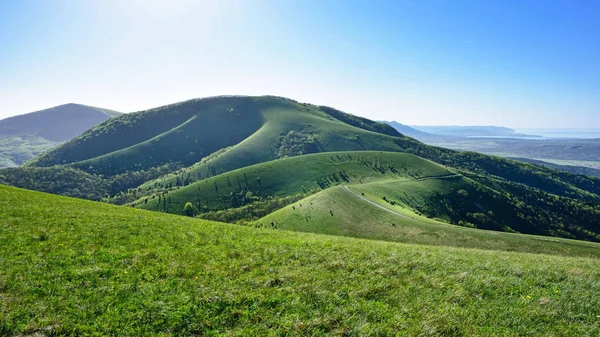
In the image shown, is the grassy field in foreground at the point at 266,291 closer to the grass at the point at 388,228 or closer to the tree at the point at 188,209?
the grass at the point at 388,228

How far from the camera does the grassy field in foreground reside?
1050 centimetres

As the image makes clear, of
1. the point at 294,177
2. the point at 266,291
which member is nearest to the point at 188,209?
the point at 294,177

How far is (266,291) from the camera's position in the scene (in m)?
13.0

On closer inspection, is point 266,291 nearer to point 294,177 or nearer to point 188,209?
point 188,209

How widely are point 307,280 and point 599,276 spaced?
1853cm

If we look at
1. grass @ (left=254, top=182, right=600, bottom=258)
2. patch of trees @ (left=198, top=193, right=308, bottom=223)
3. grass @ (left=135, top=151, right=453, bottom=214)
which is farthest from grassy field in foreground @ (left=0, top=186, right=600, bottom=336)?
grass @ (left=135, top=151, right=453, bottom=214)

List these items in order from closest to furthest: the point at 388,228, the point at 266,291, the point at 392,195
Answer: the point at 266,291, the point at 388,228, the point at 392,195

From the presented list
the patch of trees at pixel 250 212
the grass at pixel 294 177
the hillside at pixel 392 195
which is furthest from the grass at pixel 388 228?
the grass at pixel 294 177

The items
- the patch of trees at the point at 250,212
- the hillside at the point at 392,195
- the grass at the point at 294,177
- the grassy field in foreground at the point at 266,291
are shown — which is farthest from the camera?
the grass at the point at 294,177

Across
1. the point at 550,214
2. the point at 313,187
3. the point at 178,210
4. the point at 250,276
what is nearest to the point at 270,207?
the point at 313,187

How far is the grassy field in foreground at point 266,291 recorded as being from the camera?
10.5 meters

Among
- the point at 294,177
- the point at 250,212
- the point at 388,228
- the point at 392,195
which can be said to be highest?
the point at 294,177

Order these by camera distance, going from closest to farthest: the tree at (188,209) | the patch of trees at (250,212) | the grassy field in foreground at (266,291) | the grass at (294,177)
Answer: the grassy field in foreground at (266,291), the patch of trees at (250,212), the tree at (188,209), the grass at (294,177)

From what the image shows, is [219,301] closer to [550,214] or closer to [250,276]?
[250,276]
